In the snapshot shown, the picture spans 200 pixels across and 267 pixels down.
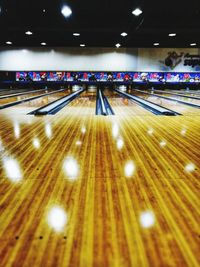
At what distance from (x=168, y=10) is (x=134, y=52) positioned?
312 inches

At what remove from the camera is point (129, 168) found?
2.33 metres

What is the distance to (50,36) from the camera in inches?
436

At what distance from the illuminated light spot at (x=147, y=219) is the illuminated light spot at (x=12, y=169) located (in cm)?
108

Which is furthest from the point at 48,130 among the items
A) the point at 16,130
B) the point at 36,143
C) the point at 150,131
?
the point at 150,131

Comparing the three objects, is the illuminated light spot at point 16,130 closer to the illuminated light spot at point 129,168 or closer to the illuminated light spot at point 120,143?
the illuminated light spot at point 120,143

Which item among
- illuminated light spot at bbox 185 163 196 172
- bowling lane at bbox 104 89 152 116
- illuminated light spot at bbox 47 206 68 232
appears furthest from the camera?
bowling lane at bbox 104 89 152 116

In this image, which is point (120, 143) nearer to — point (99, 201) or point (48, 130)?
point (48, 130)

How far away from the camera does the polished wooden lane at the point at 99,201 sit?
1207 millimetres

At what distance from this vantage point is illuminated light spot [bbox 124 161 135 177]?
7.21 feet

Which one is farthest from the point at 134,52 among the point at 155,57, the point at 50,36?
the point at 50,36

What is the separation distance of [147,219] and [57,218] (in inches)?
21.0

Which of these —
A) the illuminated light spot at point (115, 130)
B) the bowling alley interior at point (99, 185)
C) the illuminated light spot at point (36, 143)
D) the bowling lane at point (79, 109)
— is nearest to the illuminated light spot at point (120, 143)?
the bowling alley interior at point (99, 185)

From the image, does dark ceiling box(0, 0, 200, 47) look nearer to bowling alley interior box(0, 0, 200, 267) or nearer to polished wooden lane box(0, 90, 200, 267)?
bowling alley interior box(0, 0, 200, 267)

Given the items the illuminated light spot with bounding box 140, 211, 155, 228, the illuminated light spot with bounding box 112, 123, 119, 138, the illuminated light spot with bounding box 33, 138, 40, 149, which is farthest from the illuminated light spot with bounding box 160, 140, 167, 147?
the illuminated light spot with bounding box 140, 211, 155, 228
